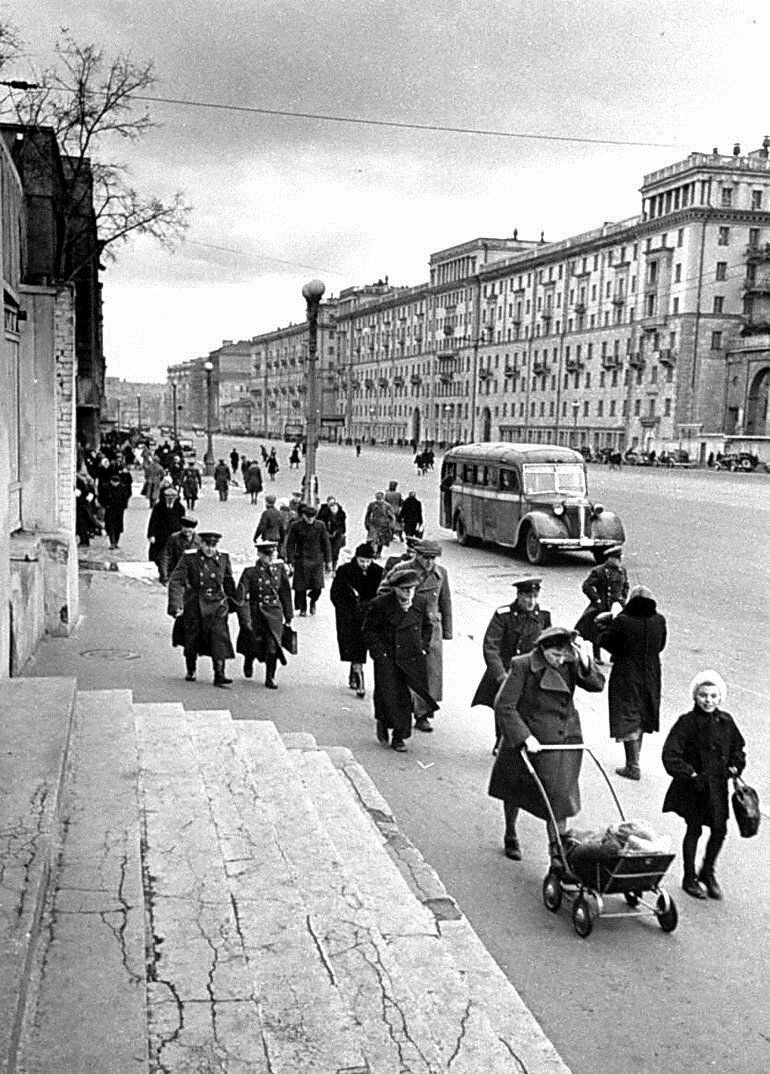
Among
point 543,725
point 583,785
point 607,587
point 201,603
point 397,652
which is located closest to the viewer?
point 543,725

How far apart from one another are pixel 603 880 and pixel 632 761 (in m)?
2.92

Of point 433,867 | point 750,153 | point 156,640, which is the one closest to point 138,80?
point 156,640

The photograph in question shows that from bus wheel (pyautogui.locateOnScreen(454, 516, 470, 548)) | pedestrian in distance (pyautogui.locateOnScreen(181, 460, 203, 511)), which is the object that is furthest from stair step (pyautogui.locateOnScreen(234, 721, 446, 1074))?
pedestrian in distance (pyautogui.locateOnScreen(181, 460, 203, 511))

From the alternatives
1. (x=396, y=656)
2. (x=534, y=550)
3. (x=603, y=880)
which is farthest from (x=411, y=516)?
(x=603, y=880)

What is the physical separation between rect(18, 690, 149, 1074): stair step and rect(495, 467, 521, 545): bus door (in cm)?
1745

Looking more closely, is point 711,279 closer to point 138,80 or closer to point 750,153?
point 750,153

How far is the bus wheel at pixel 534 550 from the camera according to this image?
22047 mm

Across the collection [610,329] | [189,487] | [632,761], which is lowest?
[632,761]

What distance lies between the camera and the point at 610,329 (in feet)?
281

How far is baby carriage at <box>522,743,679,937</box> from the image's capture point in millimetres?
5617

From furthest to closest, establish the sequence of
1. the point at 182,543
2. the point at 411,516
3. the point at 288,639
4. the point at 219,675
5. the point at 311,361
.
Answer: the point at 411,516, the point at 311,361, the point at 182,543, the point at 288,639, the point at 219,675

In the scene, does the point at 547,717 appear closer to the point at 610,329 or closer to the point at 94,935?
the point at 94,935

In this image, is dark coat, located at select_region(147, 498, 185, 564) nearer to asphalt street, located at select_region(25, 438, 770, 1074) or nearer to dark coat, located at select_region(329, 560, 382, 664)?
asphalt street, located at select_region(25, 438, 770, 1074)

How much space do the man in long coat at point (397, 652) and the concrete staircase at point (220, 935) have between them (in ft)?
6.90
